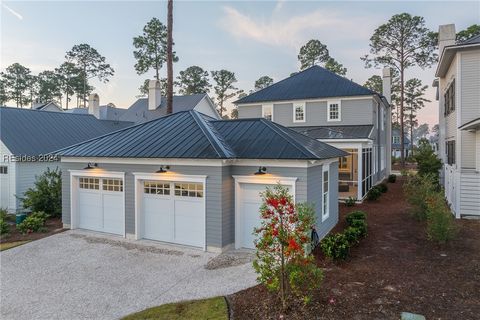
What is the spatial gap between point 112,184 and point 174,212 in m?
2.91

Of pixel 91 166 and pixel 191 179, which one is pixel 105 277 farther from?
pixel 91 166

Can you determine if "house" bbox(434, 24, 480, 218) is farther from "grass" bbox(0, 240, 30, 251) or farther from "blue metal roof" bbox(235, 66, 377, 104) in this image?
"grass" bbox(0, 240, 30, 251)

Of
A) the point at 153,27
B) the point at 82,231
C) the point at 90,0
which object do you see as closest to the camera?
the point at 82,231

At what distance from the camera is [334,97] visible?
20516 mm

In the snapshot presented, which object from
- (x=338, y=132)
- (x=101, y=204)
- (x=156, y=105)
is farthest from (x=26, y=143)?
(x=338, y=132)

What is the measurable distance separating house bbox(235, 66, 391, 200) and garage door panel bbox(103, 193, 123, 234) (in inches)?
451

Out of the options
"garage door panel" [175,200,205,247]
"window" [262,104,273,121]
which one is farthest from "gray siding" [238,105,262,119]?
"garage door panel" [175,200,205,247]

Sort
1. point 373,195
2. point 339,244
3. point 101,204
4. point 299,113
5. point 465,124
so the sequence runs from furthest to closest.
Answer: point 299,113
point 373,195
point 465,124
point 101,204
point 339,244

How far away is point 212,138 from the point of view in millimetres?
9898

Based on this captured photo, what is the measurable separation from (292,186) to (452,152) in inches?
483

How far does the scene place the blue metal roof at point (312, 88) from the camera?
20578mm

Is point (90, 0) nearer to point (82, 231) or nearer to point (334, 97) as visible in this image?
point (82, 231)

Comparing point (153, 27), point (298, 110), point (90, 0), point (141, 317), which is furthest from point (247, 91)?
point (141, 317)

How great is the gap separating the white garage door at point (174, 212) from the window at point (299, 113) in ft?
45.7
